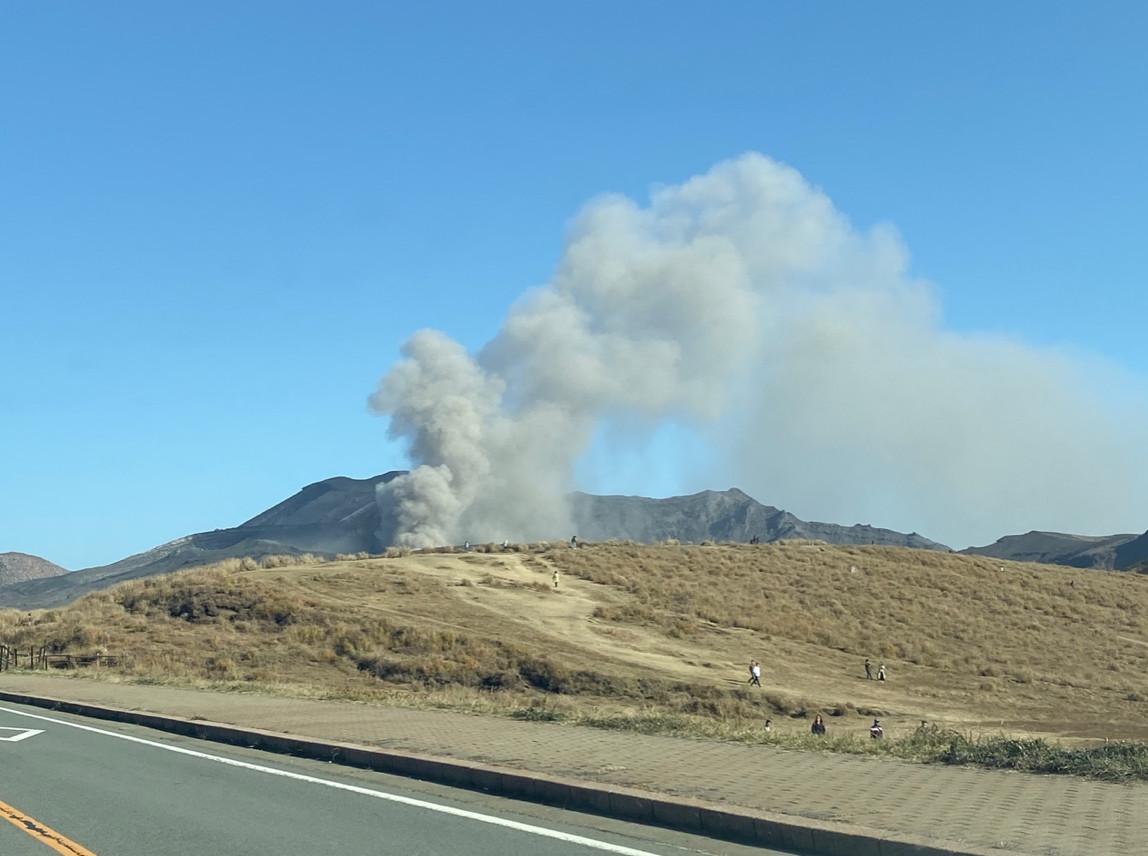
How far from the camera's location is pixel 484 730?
43.8 ft

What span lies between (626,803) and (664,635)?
33821 millimetres

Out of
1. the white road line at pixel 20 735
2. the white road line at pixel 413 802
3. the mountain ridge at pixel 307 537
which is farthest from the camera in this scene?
the mountain ridge at pixel 307 537

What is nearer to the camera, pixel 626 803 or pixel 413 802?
pixel 626 803

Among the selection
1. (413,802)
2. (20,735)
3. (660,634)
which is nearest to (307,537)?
(660,634)

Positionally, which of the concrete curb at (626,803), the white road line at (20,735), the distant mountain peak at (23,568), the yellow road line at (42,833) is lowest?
the white road line at (20,735)

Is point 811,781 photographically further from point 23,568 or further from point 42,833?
point 23,568

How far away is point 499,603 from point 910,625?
16.9m

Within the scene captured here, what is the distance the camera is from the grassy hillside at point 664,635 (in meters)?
30.5


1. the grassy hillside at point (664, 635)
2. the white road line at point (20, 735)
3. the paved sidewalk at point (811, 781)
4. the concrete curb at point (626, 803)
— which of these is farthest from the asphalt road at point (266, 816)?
the grassy hillside at point (664, 635)

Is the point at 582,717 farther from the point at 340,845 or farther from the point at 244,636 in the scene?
the point at 244,636

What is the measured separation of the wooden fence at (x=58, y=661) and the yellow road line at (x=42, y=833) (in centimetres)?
2404

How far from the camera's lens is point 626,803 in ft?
27.9

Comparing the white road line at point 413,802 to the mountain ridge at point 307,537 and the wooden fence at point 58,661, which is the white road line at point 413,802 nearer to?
the wooden fence at point 58,661

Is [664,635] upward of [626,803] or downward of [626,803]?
upward
